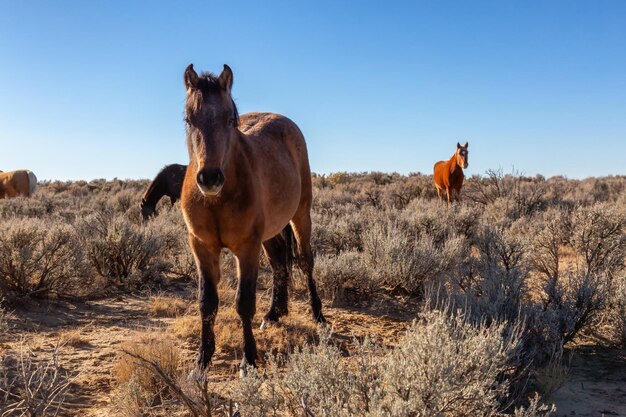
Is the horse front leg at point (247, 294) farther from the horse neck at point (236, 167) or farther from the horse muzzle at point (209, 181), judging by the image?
the horse muzzle at point (209, 181)

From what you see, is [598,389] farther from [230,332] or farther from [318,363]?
[230,332]

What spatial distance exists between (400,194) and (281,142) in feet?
43.8

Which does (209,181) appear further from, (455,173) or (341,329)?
(455,173)

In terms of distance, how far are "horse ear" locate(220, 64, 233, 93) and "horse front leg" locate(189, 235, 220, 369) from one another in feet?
4.09

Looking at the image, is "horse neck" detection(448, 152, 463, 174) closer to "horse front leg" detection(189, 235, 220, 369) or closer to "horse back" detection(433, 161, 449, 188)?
"horse back" detection(433, 161, 449, 188)

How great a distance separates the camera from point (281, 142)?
5.27 metres

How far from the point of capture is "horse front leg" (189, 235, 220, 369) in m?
3.68

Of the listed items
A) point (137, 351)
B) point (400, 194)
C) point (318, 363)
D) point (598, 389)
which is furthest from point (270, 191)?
point (400, 194)

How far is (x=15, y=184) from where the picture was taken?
19547 mm

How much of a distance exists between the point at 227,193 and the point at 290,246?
2355 mm

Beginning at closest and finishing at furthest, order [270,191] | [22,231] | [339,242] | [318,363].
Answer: [318,363]
[270,191]
[22,231]
[339,242]

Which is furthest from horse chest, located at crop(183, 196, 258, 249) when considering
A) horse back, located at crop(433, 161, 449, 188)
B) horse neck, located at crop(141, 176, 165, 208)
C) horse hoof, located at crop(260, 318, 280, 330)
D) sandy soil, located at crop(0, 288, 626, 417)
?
horse back, located at crop(433, 161, 449, 188)

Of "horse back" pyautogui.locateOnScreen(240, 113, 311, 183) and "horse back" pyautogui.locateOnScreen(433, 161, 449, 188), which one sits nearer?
"horse back" pyautogui.locateOnScreen(240, 113, 311, 183)

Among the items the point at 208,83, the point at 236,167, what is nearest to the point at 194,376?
the point at 236,167
